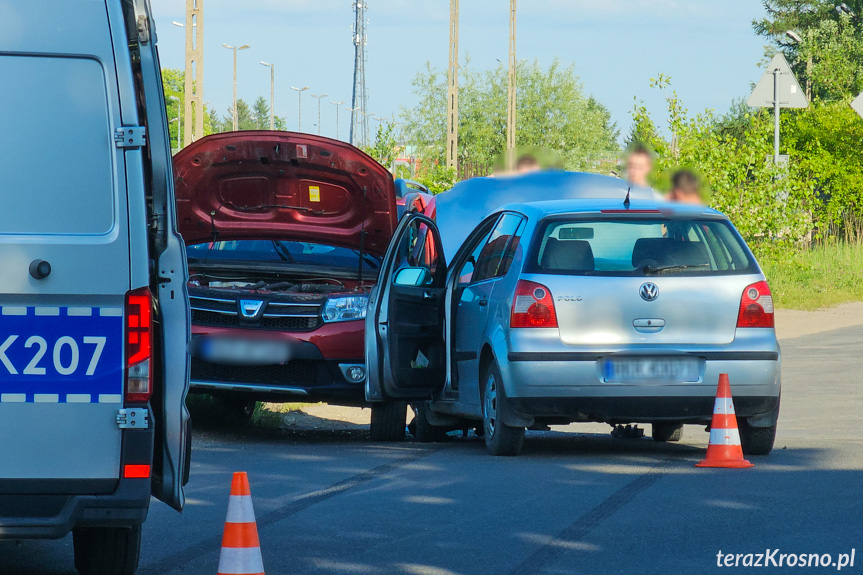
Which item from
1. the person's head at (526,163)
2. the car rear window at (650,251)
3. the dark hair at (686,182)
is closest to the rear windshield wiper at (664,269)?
the car rear window at (650,251)

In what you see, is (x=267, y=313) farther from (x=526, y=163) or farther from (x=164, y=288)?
(x=526, y=163)

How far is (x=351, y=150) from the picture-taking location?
32.4 ft

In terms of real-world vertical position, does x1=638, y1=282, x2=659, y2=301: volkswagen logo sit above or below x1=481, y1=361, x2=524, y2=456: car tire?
above

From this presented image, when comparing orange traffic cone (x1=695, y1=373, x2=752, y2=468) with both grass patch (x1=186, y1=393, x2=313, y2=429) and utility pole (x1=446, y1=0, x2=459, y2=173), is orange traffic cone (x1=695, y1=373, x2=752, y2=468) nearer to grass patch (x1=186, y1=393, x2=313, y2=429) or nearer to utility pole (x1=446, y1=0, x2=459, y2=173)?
grass patch (x1=186, y1=393, x2=313, y2=429)

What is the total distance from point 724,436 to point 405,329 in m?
2.31

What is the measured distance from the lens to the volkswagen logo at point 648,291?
8086mm

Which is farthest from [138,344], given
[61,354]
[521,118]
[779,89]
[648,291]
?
[521,118]

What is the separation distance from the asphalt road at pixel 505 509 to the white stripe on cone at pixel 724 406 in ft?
1.21

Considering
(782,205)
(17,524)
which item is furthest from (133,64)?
(782,205)

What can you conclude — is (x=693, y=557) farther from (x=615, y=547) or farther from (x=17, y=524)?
(x=17, y=524)

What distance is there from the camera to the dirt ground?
41.2 feet

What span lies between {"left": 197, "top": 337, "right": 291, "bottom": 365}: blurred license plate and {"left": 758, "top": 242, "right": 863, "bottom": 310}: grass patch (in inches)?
618

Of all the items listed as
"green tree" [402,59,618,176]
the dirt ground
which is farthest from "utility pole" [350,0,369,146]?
the dirt ground

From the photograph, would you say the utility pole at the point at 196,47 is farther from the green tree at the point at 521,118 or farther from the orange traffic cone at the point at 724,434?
the green tree at the point at 521,118
